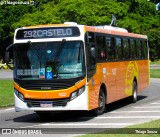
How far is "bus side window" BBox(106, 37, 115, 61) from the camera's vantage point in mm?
17141

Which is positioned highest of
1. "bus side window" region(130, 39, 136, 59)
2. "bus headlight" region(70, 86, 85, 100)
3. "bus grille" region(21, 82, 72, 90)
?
"bus side window" region(130, 39, 136, 59)

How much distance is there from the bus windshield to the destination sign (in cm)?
26

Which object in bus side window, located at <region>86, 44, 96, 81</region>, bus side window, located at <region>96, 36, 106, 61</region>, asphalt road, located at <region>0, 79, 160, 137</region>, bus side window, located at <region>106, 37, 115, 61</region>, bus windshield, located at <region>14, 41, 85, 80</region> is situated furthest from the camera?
bus side window, located at <region>106, 37, 115, 61</region>

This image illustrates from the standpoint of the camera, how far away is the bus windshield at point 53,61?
1430 cm

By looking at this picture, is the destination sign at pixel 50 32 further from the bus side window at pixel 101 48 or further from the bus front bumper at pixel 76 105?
the bus front bumper at pixel 76 105

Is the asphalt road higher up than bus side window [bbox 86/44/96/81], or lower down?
lower down

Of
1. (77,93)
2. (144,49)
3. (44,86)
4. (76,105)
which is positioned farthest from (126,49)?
(44,86)

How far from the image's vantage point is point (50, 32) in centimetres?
1477


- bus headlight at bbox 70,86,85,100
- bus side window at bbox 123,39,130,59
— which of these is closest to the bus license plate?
bus headlight at bbox 70,86,85,100

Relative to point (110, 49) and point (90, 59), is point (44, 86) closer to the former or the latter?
point (90, 59)

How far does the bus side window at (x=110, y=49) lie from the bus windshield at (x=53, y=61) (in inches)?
111

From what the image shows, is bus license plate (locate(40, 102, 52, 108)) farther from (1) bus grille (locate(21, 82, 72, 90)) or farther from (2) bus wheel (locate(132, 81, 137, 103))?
(2) bus wheel (locate(132, 81, 137, 103))

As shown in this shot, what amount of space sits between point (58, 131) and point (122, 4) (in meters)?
60.3

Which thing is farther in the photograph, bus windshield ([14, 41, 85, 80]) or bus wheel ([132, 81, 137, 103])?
bus wheel ([132, 81, 137, 103])
